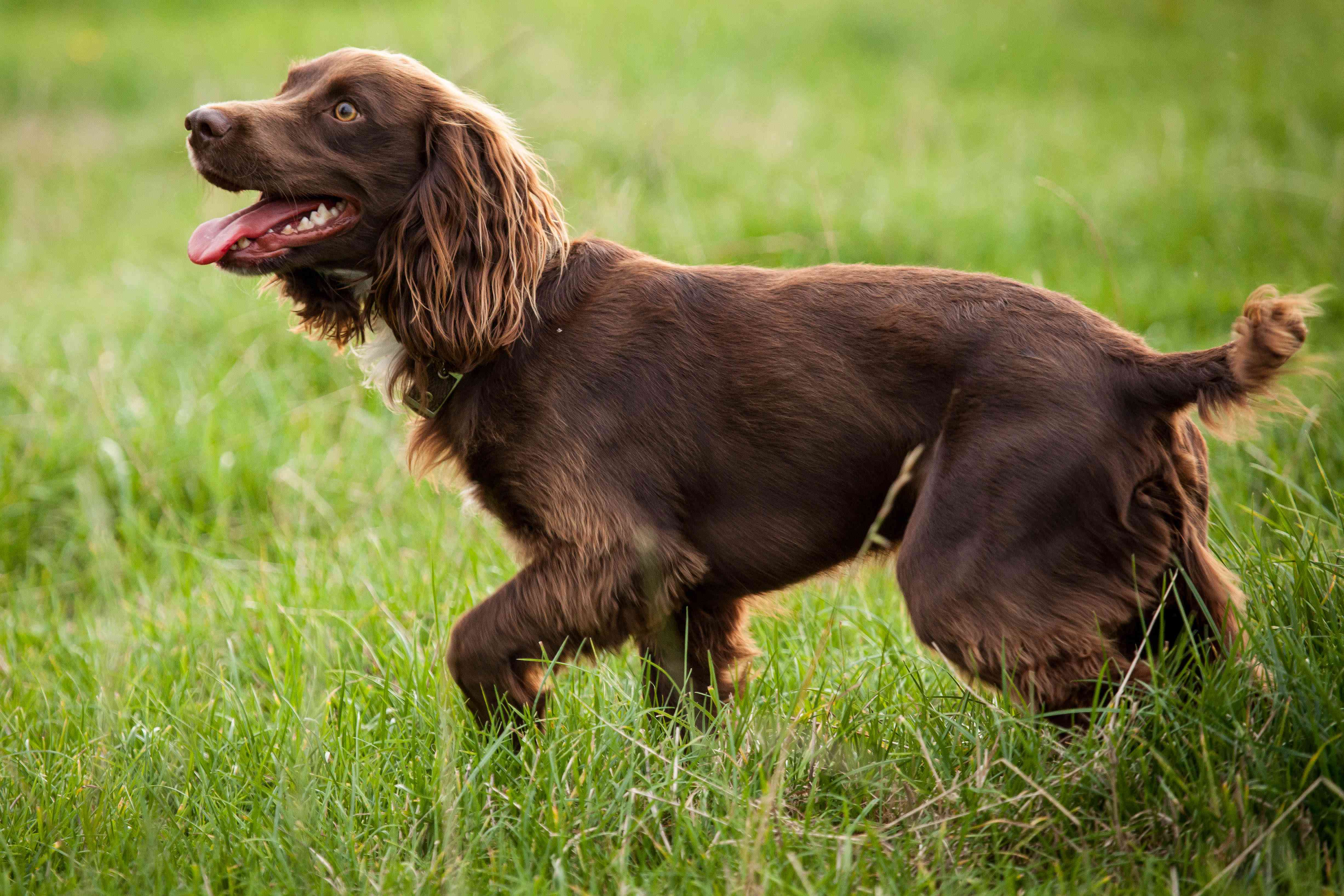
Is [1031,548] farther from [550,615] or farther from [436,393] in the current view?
[436,393]

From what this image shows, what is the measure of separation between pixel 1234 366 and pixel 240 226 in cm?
214


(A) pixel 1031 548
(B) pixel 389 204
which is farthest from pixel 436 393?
(A) pixel 1031 548

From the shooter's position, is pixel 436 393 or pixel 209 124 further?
pixel 436 393

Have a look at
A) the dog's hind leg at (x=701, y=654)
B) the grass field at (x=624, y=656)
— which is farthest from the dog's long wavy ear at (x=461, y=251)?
the dog's hind leg at (x=701, y=654)

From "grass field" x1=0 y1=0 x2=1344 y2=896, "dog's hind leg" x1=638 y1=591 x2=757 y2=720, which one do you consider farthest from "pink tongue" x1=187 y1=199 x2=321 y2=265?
"dog's hind leg" x1=638 y1=591 x2=757 y2=720

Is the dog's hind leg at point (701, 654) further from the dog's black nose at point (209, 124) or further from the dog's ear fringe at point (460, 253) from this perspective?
the dog's black nose at point (209, 124)

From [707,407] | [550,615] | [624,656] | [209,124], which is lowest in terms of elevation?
[624,656]

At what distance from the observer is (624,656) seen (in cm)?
286

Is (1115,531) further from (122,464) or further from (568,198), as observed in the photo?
(568,198)

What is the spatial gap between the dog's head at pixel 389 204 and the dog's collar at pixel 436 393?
29 mm

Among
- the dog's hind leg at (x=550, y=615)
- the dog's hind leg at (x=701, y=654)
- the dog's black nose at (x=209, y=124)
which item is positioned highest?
the dog's black nose at (x=209, y=124)

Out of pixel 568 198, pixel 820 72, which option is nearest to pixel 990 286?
pixel 568 198

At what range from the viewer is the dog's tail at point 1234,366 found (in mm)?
2055

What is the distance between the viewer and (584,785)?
2.19m
